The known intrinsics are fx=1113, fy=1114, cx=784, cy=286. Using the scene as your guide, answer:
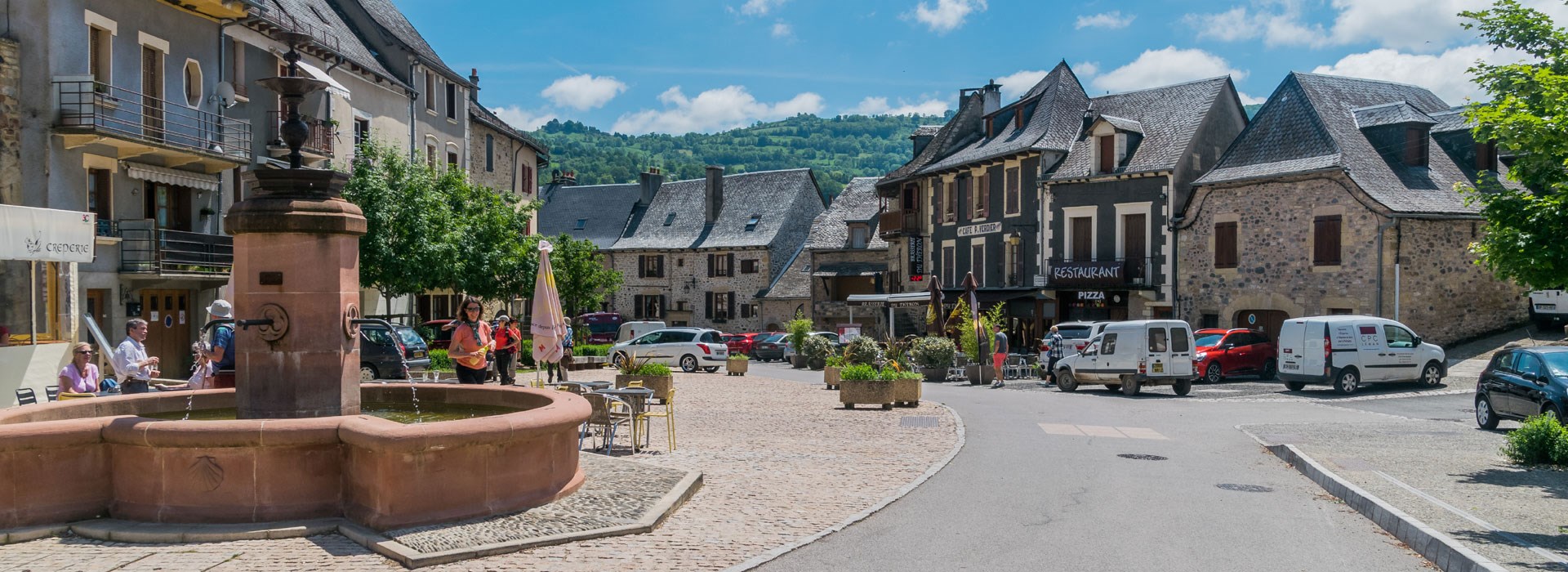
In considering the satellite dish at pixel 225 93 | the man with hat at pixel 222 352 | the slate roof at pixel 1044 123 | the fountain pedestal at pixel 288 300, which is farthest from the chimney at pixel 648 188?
the fountain pedestal at pixel 288 300

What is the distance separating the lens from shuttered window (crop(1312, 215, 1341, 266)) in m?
30.8

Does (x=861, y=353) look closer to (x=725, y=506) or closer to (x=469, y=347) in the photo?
(x=469, y=347)

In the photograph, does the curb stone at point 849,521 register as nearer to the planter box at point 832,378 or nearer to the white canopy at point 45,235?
the planter box at point 832,378

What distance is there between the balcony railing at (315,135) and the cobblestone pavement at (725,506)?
15.9 m

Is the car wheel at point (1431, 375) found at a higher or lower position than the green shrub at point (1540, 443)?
lower

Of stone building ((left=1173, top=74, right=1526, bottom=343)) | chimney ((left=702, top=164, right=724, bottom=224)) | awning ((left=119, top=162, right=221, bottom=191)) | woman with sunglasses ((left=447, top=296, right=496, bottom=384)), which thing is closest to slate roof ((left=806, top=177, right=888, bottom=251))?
chimney ((left=702, top=164, right=724, bottom=224))

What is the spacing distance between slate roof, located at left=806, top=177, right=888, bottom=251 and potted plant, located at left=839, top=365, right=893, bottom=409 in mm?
36289

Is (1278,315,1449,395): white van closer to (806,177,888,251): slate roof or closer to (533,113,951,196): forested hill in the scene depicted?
(806,177,888,251): slate roof

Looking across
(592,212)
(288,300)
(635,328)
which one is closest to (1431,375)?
(288,300)

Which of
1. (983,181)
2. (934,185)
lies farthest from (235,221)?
(934,185)

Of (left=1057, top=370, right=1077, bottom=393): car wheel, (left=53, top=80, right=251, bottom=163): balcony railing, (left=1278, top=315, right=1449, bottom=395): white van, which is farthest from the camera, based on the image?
(left=1057, top=370, right=1077, bottom=393): car wheel

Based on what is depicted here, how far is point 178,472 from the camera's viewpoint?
299 inches

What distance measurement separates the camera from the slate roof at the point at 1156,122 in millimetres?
36281

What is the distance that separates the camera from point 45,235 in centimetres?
1669
